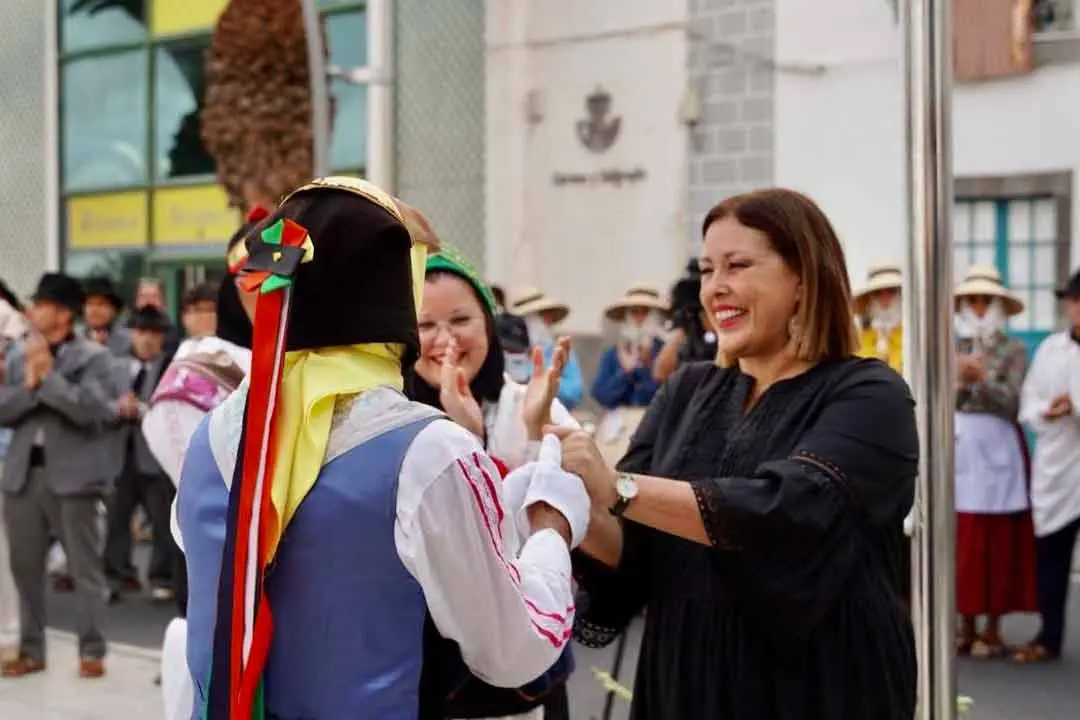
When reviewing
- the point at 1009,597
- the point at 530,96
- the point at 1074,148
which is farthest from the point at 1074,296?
the point at 530,96

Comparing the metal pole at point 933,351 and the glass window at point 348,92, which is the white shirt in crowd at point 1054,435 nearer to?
the metal pole at point 933,351

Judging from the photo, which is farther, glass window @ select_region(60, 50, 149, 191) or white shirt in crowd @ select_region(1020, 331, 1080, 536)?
glass window @ select_region(60, 50, 149, 191)

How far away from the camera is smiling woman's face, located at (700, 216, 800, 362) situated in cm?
291

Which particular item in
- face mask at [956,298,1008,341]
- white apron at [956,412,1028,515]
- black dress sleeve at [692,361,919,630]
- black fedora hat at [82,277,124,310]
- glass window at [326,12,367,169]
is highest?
glass window at [326,12,367,169]

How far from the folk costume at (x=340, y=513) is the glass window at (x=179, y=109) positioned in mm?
16610

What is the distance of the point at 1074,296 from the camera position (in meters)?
8.05

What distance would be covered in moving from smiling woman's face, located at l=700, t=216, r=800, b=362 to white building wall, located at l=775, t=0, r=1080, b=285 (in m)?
9.99

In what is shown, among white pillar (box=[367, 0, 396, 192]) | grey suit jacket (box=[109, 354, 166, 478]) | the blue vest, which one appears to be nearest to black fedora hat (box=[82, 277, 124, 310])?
grey suit jacket (box=[109, 354, 166, 478])

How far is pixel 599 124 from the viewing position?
48.2 ft

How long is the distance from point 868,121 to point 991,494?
559cm

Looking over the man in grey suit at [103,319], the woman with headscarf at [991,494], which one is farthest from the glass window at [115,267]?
the woman with headscarf at [991,494]

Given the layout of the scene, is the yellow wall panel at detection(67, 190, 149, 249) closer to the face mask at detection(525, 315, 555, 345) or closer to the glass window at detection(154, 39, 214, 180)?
the glass window at detection(154, 39, 214, 180)

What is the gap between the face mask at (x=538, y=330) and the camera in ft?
36.3

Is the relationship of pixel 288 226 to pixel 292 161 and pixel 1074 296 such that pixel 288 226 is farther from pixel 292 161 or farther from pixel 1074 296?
pixel 292 161
